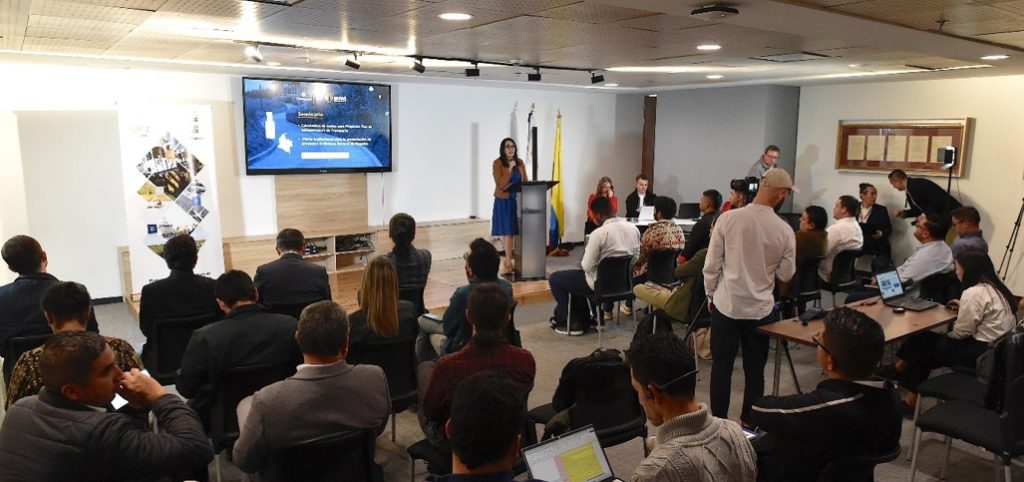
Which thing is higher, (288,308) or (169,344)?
(288,308)

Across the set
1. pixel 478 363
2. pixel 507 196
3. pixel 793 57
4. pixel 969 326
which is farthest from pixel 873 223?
pixel 478 363

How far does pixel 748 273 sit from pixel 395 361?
2.01 m

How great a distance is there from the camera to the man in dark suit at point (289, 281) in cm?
430

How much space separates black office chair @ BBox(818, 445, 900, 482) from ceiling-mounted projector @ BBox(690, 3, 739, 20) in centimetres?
209

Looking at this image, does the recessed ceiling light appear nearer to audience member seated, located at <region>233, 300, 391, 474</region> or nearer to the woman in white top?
audience member seated, located at <region>233, 300, 391, 474</region>

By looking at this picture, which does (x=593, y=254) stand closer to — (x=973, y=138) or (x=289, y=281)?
(x=289, y=281)

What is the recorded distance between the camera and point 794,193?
9.86 m

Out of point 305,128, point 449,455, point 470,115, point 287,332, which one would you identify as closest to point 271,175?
point 305,128

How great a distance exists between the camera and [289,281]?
4.32m

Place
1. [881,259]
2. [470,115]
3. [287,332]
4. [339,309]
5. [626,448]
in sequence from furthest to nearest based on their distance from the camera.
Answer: [470,115], [881,259], [626,448], [287,332], [339,309]

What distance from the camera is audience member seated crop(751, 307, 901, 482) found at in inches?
87.0

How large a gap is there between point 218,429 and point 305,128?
5543 mm

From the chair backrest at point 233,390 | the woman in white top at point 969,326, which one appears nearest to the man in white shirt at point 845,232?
the woman in white top at point 969,326

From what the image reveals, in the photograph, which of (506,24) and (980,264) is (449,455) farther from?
(980,264)
